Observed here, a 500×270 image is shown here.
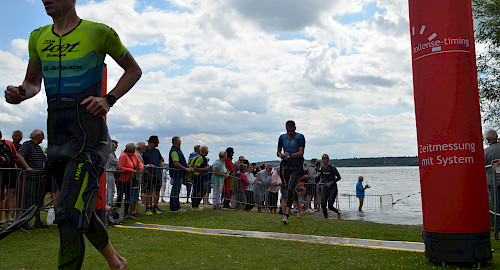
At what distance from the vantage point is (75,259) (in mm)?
2777

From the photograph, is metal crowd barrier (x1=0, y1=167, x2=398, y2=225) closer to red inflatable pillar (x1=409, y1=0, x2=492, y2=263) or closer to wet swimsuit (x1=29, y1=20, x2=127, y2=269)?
wet swimsuit (x1=29, y1=20, x2=127, y2=269)

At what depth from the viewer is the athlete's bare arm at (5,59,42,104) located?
3.07 meters

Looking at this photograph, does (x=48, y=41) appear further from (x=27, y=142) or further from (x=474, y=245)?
(x=27, y=142)

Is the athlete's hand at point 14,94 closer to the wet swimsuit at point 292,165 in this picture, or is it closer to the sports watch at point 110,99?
the sports watch at point 110,99

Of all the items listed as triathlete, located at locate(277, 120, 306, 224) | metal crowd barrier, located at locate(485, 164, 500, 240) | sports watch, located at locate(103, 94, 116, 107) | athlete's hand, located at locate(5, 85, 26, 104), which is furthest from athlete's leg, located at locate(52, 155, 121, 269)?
metal crowd barrier, located at locate(485, 164, 500, 240)

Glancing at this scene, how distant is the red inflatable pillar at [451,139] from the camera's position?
15.6ft

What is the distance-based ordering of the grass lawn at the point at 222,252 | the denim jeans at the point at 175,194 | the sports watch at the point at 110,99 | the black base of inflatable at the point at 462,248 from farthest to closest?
the denim jeans at the point at 175,194
the grass lawn at the point at 222,252
the black base of inflatable at the point at 462,248
the sports watch at the point at 110,99

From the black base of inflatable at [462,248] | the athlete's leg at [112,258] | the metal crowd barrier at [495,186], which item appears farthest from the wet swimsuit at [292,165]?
the athlete's leg at [112,258]

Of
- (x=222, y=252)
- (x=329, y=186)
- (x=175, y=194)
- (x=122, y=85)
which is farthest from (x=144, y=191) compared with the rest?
(x=122, y=85)

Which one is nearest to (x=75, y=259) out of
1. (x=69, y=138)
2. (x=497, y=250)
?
(x=69, y=138)

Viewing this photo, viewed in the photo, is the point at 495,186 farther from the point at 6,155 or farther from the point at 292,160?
the point at 6,155

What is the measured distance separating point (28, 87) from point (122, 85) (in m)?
0.80

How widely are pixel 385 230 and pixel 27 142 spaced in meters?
7.66

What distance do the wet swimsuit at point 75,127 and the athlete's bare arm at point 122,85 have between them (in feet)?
0.22
